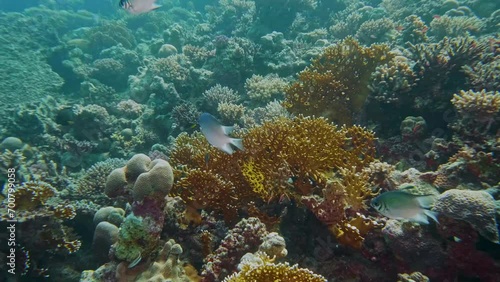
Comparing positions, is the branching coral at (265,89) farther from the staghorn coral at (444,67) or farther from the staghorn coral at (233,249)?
the staghorn coral at (233,249)

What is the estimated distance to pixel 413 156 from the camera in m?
4.75

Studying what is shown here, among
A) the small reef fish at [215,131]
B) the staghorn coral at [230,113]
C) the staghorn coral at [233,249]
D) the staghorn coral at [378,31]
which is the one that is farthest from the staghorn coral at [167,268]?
the staghorn coral at [378,31]

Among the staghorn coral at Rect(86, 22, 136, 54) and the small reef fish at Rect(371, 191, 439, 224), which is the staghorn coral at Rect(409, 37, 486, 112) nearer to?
the small reef fish at Rect(371, 191, 439, 224)

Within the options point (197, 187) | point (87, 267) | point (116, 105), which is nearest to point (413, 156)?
point (197, 187)

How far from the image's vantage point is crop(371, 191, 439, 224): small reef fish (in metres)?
2.55

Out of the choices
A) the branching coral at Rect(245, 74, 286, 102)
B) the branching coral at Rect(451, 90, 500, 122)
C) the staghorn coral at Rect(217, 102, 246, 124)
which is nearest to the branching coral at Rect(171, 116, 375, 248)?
the branching coral at Rect(451, 90, 500, 122)

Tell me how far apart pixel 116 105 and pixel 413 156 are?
9.94m

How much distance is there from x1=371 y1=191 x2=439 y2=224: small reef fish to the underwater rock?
40 cm

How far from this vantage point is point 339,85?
5758 millimetres

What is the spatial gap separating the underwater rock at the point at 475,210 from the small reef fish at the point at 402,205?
1.32 ft

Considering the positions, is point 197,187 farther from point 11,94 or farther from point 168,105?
point 11,94

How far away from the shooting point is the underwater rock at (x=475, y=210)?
269 cm

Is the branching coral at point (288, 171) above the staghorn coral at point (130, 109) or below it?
below

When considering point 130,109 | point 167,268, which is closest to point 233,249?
point 167,268
